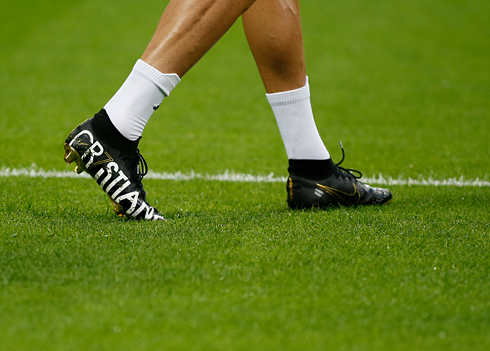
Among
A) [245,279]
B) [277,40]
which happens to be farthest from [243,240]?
[277,40]

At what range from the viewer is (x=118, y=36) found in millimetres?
9680

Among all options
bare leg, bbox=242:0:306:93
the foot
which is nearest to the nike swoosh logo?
the foot

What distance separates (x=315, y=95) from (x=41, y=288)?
526cm

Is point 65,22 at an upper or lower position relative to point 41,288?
lower

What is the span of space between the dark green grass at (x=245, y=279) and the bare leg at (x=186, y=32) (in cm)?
53

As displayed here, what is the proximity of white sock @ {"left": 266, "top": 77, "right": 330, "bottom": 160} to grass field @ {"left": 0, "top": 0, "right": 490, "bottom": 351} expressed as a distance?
9.9 inches

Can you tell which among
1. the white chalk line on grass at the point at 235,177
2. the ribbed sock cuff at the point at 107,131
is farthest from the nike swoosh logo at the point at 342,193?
the ribbed sock cuff at the point at 107,131

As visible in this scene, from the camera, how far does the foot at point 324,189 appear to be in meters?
2.61

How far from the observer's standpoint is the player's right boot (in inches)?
86.6

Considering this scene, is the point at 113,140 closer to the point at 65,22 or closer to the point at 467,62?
the point at 467,62

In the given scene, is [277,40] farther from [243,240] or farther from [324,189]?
[243,240]

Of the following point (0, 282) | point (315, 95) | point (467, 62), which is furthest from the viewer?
point (467, 62)

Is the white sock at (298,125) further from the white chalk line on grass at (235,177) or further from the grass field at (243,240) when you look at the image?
the white chalk line on grass at (235,177)

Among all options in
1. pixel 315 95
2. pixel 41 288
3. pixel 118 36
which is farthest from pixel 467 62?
pixel 41 288
